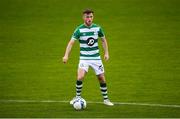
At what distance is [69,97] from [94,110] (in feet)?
5.84

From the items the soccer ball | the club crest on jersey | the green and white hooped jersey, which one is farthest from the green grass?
the club crest on jersey

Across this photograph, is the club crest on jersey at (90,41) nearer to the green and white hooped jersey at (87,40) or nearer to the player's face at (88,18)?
the green and white hooped jersey at (87,40)

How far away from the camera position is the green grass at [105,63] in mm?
16578

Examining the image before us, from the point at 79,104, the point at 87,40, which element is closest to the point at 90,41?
the point at 87,40

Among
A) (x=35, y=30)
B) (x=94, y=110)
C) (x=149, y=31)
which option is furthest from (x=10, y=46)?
(x=94, y=110)

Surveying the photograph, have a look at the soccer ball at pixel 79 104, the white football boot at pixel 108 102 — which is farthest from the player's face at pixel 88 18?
the white football boot at pixel 108 102

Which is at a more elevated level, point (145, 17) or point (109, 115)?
point (145, 17)

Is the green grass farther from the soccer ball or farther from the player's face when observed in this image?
the player's face

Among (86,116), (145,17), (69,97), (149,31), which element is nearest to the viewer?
(86,116)

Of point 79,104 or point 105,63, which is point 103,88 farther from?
point 105,63

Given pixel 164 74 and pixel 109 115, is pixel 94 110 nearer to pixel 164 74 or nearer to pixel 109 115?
pixel 109 115

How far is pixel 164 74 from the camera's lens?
802 inches

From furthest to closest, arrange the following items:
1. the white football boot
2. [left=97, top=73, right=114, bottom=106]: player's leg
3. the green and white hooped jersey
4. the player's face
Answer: the white football boot
[left=97, top=73, right=114, bottom=106]: player's leg
the green and white hooped jersey
the player's face

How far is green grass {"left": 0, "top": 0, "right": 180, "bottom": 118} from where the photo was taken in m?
16.6
